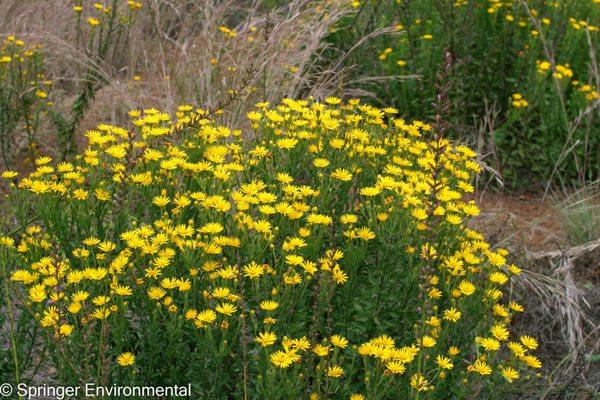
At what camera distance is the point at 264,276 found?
2502 mm

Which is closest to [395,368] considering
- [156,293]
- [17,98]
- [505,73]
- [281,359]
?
[281,359]

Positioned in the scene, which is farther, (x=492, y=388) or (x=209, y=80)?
(x=209, y=80)

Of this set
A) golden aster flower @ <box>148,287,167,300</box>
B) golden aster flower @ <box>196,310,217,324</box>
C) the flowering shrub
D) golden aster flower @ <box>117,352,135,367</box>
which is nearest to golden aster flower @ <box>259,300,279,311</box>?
the flowering shrub

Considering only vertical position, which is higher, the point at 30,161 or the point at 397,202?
the point at 397,202

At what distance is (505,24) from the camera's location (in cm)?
Answer: 584

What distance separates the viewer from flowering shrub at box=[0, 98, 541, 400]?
2359mm

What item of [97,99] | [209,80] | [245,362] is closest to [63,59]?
[97,99]

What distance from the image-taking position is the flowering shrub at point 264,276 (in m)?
2.36

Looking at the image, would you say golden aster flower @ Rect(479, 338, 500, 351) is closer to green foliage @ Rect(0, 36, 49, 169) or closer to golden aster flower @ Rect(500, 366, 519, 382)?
golden aster flower @ Rect(500, 366, 519, 382)

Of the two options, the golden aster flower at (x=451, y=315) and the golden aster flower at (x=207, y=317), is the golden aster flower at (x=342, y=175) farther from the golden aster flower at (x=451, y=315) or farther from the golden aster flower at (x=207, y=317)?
the golden aster flower at (x=207, y=317)

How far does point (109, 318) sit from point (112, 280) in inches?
4.8

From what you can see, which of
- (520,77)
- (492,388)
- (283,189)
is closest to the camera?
(492,388)

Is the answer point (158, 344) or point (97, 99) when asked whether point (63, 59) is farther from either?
point (158, 344)

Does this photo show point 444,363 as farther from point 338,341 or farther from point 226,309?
point 226,309
